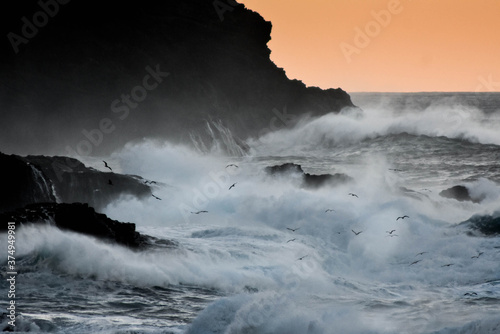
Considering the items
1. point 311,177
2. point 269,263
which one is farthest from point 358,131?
point 269,263

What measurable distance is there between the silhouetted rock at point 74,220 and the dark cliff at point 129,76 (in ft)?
90.0

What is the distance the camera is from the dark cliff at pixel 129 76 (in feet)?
152

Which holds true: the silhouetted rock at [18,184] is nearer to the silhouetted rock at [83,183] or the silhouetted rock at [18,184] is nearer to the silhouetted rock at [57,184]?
the silhouetted rock at [57,184]

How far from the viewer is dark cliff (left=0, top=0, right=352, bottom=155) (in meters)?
46.4

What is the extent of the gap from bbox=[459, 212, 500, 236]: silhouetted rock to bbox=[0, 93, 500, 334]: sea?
301 mm

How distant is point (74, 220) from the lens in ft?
58.0

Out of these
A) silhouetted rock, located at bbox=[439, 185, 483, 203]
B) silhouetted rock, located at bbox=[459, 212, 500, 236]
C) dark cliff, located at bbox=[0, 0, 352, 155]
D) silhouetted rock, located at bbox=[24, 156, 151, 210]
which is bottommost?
silhouetted rock, located at bbox=[459, 212, 500, 236]

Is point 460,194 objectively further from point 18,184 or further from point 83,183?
point 18,184

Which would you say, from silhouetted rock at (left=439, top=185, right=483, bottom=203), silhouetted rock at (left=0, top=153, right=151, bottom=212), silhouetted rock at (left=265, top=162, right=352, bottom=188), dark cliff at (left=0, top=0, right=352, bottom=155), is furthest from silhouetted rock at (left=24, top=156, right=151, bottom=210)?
dark cliff at (left=0, top=0, right=352, bottom=155)

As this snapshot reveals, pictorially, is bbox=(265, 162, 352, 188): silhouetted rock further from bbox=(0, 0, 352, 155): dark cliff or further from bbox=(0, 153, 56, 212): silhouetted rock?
bbox=(0, 0, 352, 155): dark cliff

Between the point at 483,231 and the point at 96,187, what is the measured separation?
1366 cm

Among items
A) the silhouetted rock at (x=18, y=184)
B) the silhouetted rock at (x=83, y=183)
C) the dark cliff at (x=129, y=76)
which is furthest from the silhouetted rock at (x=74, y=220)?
the dark cliff at (x=129, y=76)

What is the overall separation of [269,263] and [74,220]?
5.47m

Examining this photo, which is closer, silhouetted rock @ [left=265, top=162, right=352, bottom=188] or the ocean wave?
silhouetted rock @ [left=265, top=162, right=352, bottom=188]
